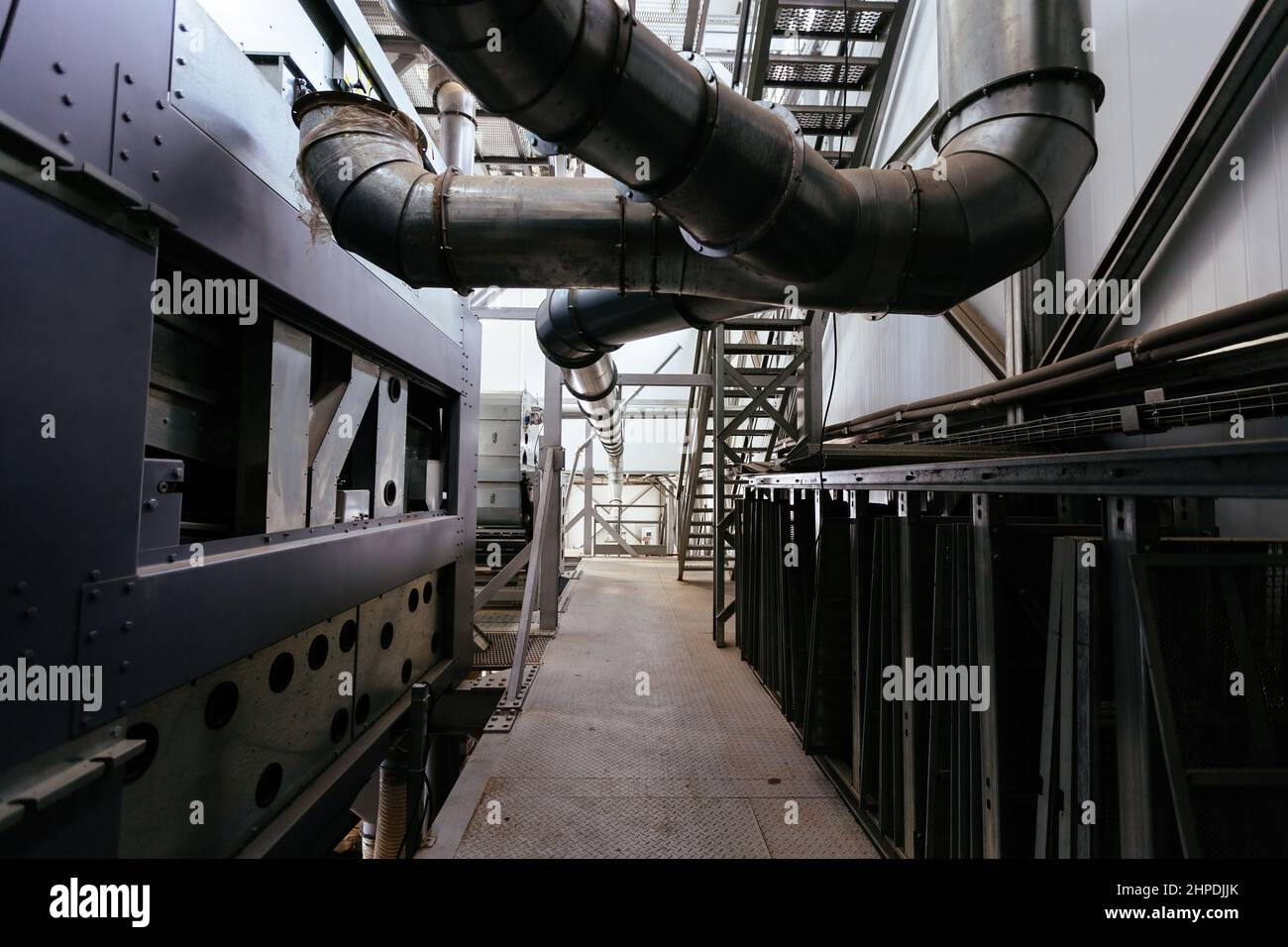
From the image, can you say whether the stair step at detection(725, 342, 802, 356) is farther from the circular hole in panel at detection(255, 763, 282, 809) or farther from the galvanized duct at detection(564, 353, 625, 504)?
the circular hole in panel at detection(255, 763, 282, 809)

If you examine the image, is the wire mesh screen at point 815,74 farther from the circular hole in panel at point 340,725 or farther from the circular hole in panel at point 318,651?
the circular hole in panel at point 340,725

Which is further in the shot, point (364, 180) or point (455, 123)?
point (455, 123)

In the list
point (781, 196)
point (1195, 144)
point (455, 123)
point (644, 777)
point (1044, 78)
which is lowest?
point (644, 777)

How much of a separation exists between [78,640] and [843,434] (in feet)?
14.0

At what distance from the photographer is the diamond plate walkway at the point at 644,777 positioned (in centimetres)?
191

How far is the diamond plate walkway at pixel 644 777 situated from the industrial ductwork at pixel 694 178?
1.99 meters

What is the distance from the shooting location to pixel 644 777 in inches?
92.0

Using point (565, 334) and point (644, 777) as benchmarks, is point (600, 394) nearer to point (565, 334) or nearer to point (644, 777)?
point (565, 334)

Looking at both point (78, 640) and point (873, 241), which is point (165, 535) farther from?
point (873, 241)

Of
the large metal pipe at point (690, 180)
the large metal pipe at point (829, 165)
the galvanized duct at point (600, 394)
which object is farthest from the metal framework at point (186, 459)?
the galvanized duct at point (600, 394)

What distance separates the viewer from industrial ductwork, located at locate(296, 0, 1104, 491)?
1.41 metres

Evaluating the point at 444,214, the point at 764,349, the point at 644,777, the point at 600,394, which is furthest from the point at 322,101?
the point at 764,349

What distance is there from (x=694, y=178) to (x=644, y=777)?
91.8 inches
